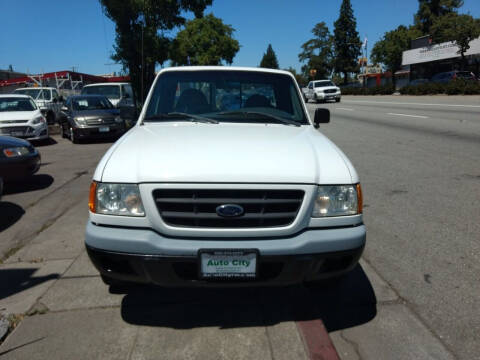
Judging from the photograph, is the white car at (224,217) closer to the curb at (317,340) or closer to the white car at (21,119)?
the curb at (317,340)

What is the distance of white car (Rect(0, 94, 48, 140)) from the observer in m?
12.1

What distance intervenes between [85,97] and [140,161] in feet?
42.0

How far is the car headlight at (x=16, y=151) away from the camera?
6.69 metres

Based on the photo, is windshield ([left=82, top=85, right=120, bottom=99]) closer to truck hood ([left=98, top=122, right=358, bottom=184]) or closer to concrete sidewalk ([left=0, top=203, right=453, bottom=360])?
concrete sidewalk ([left=0, top=203, right=453, bottom=360])

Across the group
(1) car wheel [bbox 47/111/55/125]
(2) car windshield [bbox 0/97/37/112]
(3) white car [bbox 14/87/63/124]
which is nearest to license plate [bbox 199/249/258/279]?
(2) car windshield [bbox 0/97/37/112]

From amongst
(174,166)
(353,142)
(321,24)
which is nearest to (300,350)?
(174,166)

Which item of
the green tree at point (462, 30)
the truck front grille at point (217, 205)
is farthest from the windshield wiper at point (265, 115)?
the green tree at point (462, 30)

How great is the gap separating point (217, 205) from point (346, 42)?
89.4 metres

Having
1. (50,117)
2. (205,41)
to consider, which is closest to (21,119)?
(50,117)

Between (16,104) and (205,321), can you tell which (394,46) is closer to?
(16,104)

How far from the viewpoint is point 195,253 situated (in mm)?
2377

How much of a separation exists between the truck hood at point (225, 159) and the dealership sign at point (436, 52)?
47943 mm

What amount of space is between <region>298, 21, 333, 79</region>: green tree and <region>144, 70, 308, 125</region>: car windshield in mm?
95985

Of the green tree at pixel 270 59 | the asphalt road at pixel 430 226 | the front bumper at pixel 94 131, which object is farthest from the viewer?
the green tree at pixel 270 59
